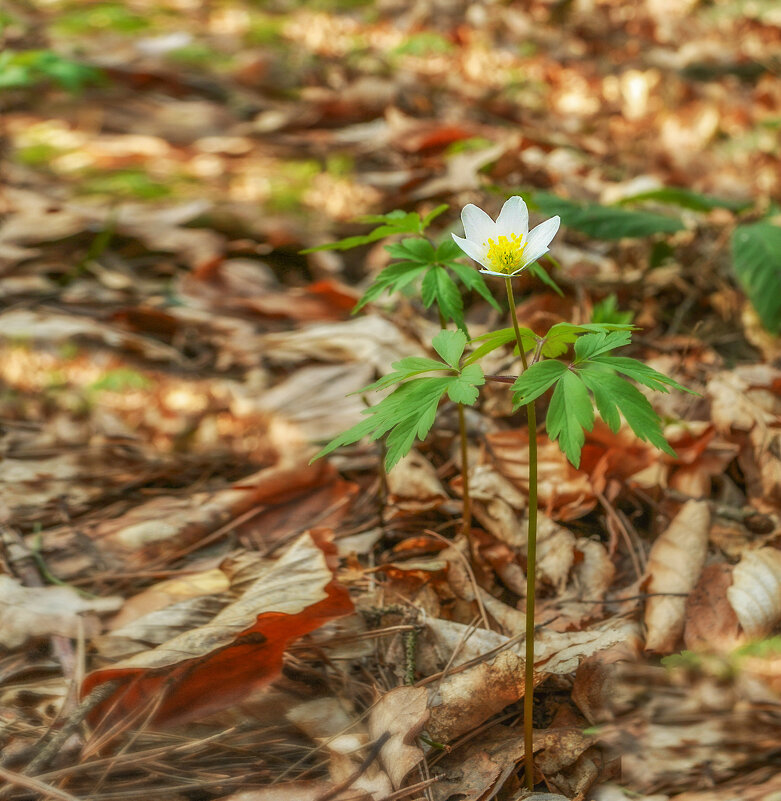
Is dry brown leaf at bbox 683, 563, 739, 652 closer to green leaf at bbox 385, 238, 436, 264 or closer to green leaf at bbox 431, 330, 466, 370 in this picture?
green leaf at bbox 431, 330, 466, 370

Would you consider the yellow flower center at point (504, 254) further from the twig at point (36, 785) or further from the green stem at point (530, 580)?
the twig at point (36, 785)

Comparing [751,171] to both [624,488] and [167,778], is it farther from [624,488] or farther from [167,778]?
[167,778]

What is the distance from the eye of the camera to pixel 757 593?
1.45 metres

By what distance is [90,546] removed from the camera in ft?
5.90

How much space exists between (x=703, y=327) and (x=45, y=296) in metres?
2.45

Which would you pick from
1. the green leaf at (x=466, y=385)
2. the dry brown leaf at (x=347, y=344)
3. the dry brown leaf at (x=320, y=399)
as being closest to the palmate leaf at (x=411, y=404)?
the green leaf at (x=466, y=385)

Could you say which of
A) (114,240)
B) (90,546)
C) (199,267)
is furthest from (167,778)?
(114,240)

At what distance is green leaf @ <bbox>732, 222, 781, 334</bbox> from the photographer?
228cm

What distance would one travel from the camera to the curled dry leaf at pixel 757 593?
1.42 m

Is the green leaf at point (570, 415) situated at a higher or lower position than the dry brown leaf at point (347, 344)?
higher

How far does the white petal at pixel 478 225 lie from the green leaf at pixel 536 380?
30 centimetres

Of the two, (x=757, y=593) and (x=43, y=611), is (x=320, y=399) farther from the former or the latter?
(x=757, y=593)

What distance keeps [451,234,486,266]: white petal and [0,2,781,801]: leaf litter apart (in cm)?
70

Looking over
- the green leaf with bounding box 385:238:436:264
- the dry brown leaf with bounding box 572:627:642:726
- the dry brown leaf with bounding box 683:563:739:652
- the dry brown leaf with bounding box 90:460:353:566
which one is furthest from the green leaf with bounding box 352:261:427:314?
the dry brown leaf with bounding box 683:563:739:652
